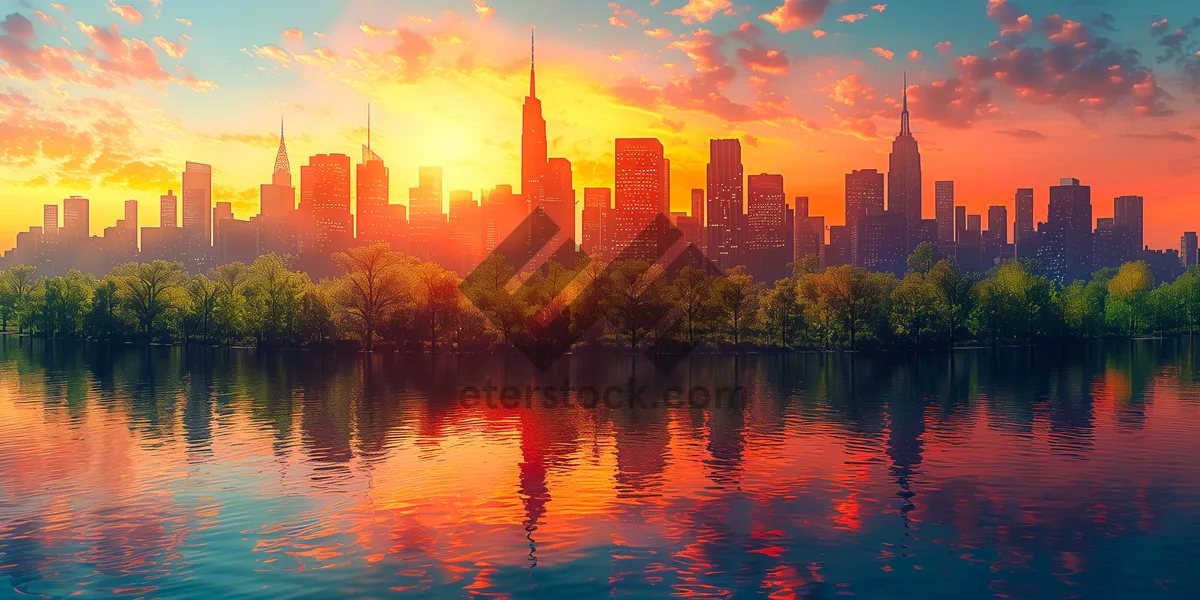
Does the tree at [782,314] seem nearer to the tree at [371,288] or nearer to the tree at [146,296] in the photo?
the tree at [371,288]

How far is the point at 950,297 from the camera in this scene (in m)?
165

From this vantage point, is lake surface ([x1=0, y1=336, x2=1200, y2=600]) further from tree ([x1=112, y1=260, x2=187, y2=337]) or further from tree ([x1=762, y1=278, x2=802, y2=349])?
tree ([x1=112, y1=260, x2=187, y2=337])

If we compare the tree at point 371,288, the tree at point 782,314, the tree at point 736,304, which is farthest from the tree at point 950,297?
the tree at point 371,288

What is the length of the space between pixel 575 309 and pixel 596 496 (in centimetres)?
10624

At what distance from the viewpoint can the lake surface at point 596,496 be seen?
27.1m

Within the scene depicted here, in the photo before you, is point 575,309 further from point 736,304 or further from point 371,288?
point 371,288

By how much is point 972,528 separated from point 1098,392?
64.6m

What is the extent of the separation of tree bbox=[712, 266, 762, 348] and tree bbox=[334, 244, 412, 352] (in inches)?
2341

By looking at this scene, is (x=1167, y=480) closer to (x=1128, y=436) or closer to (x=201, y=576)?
(x=1128, y=436)

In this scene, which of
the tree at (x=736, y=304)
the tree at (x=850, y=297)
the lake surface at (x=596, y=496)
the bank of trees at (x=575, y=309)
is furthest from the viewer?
the tree at (x=850, y=297)

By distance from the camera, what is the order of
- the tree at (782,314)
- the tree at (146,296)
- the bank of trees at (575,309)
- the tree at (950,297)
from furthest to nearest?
the tree at (146,296) → the tree at (950,297) → the tree at (782,314) → the bank of trees at (575,309)

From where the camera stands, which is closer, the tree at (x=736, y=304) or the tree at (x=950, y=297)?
the tree at (x=736, y=304)

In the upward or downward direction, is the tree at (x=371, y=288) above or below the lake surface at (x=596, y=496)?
above

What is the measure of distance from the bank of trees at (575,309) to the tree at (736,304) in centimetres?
29
